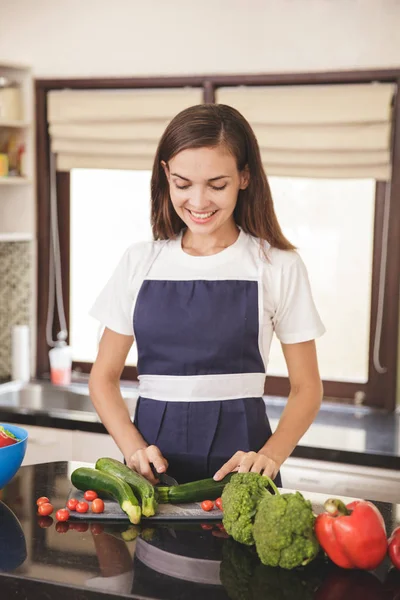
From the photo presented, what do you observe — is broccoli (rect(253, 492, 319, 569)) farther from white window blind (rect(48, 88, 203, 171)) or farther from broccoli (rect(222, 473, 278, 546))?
white window blind (rect(48, 88, 203, 171))

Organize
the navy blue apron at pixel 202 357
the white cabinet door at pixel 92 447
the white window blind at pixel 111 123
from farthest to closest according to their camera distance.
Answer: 1. the white window blind at pixel 111 123
2. the white cabinet door at pixel 92 447
3. the navy blue apron at pixel 202 357

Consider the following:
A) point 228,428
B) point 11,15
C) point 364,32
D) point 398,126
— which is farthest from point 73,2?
point 228,428

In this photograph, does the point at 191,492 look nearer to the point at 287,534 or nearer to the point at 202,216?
the point at 287,534

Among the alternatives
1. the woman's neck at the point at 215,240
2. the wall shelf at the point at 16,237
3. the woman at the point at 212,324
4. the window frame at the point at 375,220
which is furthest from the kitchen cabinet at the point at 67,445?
the woman's neck at the point at 215,240

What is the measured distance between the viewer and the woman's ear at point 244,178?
2.02 metres

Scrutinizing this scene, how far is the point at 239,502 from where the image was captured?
1490mm

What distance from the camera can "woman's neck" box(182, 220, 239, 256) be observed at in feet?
6.98

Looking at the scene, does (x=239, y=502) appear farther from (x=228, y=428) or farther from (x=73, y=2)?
(x=73, y=2)

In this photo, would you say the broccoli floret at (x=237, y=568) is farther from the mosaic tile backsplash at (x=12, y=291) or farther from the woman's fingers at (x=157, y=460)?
the mosaic tile backsplash at (x=12, y=291)

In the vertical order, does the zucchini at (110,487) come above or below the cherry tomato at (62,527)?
above

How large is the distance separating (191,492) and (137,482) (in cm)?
12

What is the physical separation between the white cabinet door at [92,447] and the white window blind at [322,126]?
135cm

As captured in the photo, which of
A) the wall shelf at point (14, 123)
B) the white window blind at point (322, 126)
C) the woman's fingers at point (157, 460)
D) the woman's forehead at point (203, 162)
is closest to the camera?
the woman's fingers at point (157, 460)

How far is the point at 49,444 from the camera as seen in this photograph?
3385 mm
